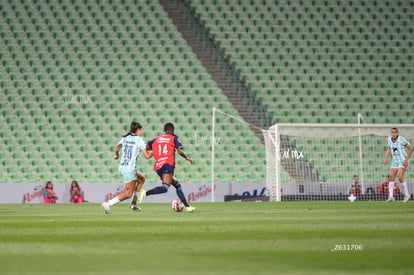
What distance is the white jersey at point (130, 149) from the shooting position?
1269cm

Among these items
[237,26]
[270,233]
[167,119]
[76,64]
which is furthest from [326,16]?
[270,233]

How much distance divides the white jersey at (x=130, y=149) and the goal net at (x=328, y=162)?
8117 millimetres

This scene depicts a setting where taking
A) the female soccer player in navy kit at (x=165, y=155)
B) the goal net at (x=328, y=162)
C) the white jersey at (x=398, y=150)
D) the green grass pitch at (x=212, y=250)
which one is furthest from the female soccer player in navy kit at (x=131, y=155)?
the goal net at (x=328, y=162)

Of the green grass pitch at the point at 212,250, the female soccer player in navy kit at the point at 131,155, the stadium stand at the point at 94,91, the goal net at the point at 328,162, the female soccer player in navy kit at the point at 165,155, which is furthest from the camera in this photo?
the stadium stand at the point at 94,91

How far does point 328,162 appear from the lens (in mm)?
22688

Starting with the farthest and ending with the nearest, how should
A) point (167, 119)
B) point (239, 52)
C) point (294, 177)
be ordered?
point (239, 52)
point (167, 119)
point (294, 177)

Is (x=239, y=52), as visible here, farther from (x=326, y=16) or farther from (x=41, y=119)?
(x=41, y=119)

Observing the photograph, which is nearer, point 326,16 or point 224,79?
point 224,79

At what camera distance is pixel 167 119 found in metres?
23.8

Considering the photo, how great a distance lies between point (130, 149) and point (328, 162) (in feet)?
36.8

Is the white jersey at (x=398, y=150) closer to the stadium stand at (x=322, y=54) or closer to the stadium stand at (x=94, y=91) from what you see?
the stadium stand at (x=94, y=91)

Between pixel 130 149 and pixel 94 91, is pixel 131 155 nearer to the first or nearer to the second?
pixel 130 149

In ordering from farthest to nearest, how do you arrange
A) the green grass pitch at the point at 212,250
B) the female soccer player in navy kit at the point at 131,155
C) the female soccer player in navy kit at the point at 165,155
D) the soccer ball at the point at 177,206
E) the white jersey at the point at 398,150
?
the white jersey at the point at 398,150 → the female soccer player in navy kit at the point at 165,155 → the soccer ball at the point at 177,206 → the female soccer player in navy kit at the point at 131,155 → the green grass pitch at the point at 212,250

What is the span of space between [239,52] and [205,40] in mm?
1437
